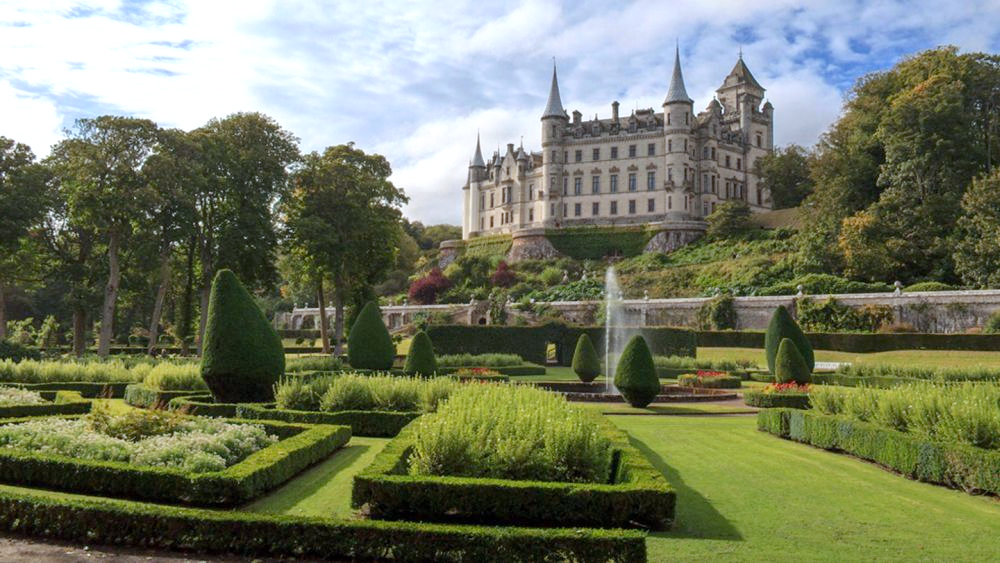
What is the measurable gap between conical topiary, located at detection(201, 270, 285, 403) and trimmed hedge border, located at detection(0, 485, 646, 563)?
792cm

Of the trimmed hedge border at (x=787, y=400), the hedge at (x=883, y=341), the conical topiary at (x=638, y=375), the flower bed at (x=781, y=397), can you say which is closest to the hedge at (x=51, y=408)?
the conical topiary at (x=638, y=375)

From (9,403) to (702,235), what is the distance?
67401mm

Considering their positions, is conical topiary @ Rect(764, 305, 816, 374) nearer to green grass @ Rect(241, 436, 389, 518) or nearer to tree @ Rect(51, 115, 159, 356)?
green grass @ Rect(241, 436, 389, 518)

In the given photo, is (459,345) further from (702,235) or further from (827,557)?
(702,235)

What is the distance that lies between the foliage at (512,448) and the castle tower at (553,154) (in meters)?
76.3

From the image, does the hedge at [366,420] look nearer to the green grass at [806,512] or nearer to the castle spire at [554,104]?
the green grass at [806,512]

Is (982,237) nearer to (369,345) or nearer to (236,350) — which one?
(369,345)

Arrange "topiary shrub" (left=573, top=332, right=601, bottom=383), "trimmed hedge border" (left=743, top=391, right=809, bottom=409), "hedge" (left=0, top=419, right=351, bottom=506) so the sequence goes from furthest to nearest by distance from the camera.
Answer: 1. "topiary shrub" (left=573, top=332, right=601, bottom=383)
2. "trimmed hedge border" (left=743, top=391, right=809, bottom=409)
3. "hedge" (left=0, top=419, right=351, bottom=506)

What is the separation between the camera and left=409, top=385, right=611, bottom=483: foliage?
8.05 m

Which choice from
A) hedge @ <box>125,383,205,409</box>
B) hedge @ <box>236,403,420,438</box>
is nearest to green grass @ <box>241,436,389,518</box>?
hedge @ <box>236,403,420,438</box>

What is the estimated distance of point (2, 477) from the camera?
8578 millimetres

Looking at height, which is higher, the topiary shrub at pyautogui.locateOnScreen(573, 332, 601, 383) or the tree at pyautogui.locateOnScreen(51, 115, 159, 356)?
the tree at pyautogui.locateOnScreen(51, 115, 159, 356)

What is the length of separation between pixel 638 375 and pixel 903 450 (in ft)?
28.0

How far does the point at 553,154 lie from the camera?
86.5 metres
